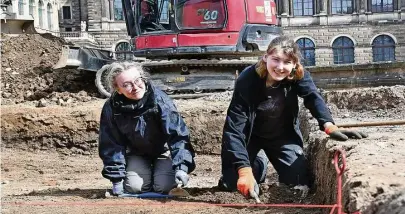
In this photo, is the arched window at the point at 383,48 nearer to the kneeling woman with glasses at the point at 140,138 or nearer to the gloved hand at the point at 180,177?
the kneeling woman with glasses at the point at 140,138

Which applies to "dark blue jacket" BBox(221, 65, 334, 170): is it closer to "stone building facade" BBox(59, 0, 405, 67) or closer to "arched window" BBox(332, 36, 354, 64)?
"stone building facade" BBox(59, 0, 405, 67)

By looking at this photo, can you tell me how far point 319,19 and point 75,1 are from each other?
18.0 m

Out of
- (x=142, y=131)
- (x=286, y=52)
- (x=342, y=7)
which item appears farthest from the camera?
(x=342, y=7)

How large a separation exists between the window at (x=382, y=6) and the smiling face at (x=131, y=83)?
126 ft

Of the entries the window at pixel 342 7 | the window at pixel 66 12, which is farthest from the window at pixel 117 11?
the window at pixel 342 7

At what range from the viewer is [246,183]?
3814 mm

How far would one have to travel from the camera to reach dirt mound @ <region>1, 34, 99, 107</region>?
1277 centimetres

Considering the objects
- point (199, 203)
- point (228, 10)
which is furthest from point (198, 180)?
point (228, 10)

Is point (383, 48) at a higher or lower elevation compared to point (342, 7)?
lower

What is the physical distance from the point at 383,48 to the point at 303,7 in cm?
625

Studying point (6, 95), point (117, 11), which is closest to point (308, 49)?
point (117, 11)

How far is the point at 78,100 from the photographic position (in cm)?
1174

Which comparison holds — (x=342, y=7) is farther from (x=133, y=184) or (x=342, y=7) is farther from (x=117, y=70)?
(x=117, y=70)

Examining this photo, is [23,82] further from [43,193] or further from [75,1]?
[75,1]
